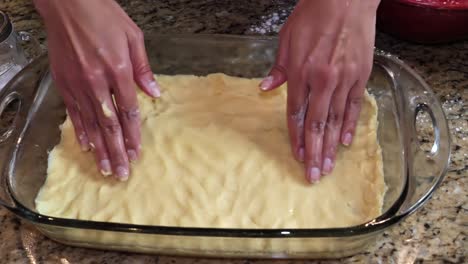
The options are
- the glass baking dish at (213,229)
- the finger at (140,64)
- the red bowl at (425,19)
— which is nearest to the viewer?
the glass baking dish at (213,229)

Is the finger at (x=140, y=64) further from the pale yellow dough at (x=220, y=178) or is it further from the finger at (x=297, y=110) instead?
the finger at (x=297, y=110)

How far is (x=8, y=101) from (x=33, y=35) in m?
0.33

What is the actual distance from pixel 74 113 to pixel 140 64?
141 mm

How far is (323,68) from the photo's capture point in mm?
846

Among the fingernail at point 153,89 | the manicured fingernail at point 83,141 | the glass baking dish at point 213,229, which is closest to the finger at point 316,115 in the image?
the glass baking dish at point 213,229

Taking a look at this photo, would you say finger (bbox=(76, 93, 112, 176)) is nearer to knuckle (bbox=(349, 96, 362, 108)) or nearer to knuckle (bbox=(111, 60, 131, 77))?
knuckle (bbox=(111, 60, 131, 77))

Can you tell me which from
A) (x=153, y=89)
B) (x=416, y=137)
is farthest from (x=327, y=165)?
(x=153, y=89)

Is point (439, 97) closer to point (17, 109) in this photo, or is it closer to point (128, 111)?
point (128, 111)

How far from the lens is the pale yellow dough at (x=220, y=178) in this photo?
90cm

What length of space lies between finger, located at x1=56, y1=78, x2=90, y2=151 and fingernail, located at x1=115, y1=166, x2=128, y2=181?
0.08 m

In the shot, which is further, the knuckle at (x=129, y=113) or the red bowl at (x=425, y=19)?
the red bowl at (x=425, y=19)

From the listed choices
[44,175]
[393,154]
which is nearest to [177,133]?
[44,175]

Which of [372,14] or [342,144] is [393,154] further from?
[372,14]

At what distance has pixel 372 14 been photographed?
2.77 ft
